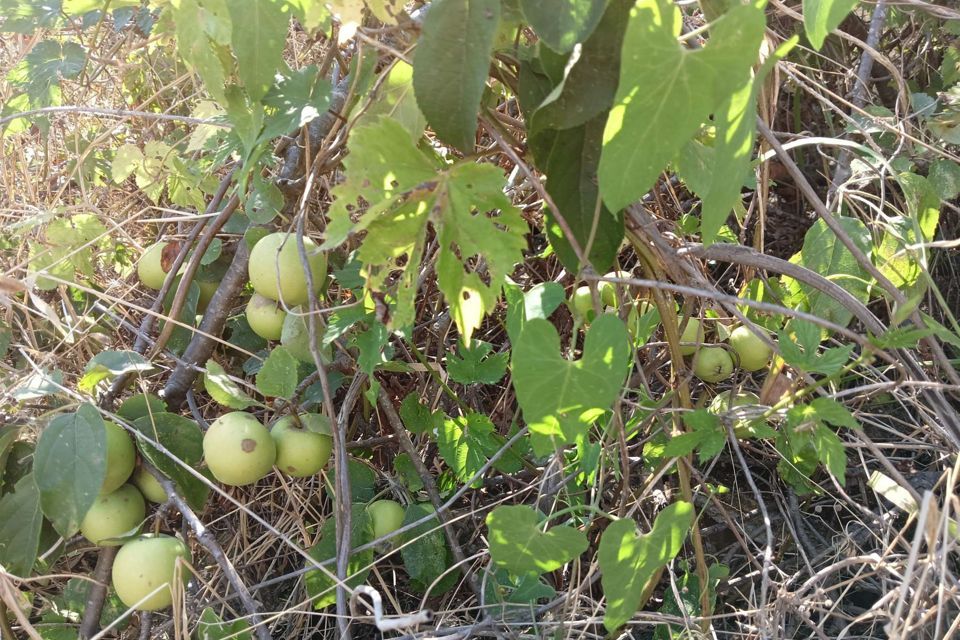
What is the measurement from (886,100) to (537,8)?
1.24 metres

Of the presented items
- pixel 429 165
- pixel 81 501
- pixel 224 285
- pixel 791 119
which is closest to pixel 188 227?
pixel 224 285

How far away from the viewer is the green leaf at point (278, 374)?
0.92 meters

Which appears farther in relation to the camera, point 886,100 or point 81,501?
point 886,100

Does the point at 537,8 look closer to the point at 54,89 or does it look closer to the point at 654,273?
the point at 654,273

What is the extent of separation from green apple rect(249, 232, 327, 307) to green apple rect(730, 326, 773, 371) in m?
0.61

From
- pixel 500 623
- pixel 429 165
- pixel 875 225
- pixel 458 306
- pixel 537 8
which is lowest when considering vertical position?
pixel 500 623

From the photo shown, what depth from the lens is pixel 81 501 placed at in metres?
0.87

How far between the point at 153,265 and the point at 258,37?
0.59m

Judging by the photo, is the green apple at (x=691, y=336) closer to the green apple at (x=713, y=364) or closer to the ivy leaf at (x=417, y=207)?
the green apple at (x=713, y=364)

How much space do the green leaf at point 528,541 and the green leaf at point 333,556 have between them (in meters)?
0.29

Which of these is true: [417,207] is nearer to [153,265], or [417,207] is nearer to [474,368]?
[474,368]

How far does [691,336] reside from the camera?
1.15 metres

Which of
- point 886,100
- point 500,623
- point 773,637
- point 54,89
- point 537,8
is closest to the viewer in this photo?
point 537,8

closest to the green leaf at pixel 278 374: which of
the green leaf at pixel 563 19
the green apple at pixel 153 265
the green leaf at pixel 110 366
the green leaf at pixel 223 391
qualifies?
the green leaf at pixel 223 391
